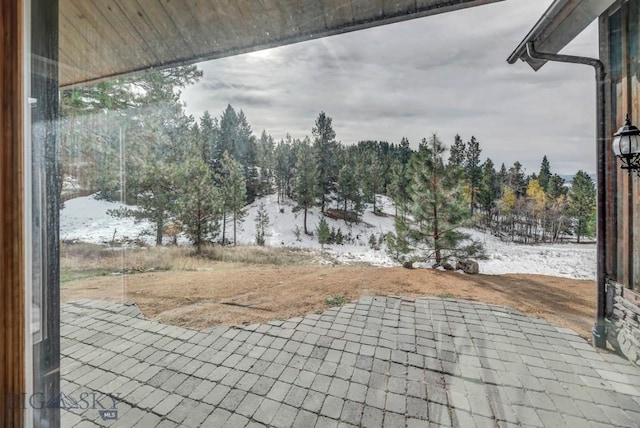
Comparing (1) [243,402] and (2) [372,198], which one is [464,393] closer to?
(1) [243,402]

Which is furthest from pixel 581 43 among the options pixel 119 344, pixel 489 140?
pixel 119 344

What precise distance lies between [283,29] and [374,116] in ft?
2.73

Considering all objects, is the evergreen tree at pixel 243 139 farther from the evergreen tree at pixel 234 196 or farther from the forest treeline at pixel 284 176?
the evergreen tree at pixel 234 196

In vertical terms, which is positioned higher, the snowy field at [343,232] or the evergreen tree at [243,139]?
the evergreen tree at [243,139]

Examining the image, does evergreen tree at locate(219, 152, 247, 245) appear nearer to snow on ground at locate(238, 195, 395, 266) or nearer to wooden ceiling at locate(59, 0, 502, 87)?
snow on ground at locate(238, 195, 395, 266)

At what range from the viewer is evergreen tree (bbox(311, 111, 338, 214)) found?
6.52 feet

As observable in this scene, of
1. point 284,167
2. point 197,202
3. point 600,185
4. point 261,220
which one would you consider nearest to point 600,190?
point 600,185

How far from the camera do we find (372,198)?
2.02 m

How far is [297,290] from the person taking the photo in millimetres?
1947

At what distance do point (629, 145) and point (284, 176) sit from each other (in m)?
1.90

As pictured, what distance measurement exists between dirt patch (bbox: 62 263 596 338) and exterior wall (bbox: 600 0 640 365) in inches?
5.2

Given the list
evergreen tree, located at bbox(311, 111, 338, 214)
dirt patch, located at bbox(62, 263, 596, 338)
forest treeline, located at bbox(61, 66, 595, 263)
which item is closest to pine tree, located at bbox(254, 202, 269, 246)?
forest treeline, located at bbox(61, 66, 595, 263)

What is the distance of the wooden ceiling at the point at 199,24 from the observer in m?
1.02

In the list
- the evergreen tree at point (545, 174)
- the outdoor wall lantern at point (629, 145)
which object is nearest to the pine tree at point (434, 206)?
the evergreen tree at point (545, 174)
